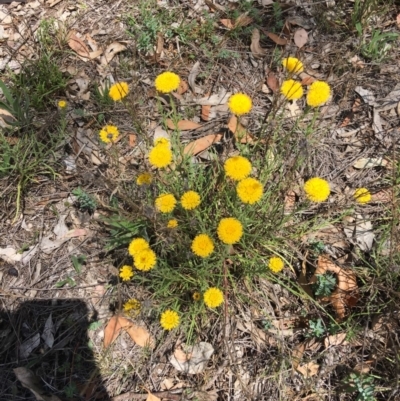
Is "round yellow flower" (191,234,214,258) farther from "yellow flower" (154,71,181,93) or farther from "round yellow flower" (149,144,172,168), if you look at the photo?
"yellow flower" (154,71,181,93)

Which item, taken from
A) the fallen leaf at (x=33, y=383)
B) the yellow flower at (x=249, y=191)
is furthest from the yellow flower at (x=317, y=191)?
the fallen leaf at (x=33, y=383)

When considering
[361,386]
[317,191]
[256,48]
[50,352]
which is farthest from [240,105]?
[50,352]

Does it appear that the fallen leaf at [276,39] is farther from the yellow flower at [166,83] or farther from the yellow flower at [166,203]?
the yellow flower at [166,203]

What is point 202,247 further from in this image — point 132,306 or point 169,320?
point 132,306

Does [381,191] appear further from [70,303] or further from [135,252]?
[70,303]

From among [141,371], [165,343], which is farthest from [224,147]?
[141,371]
